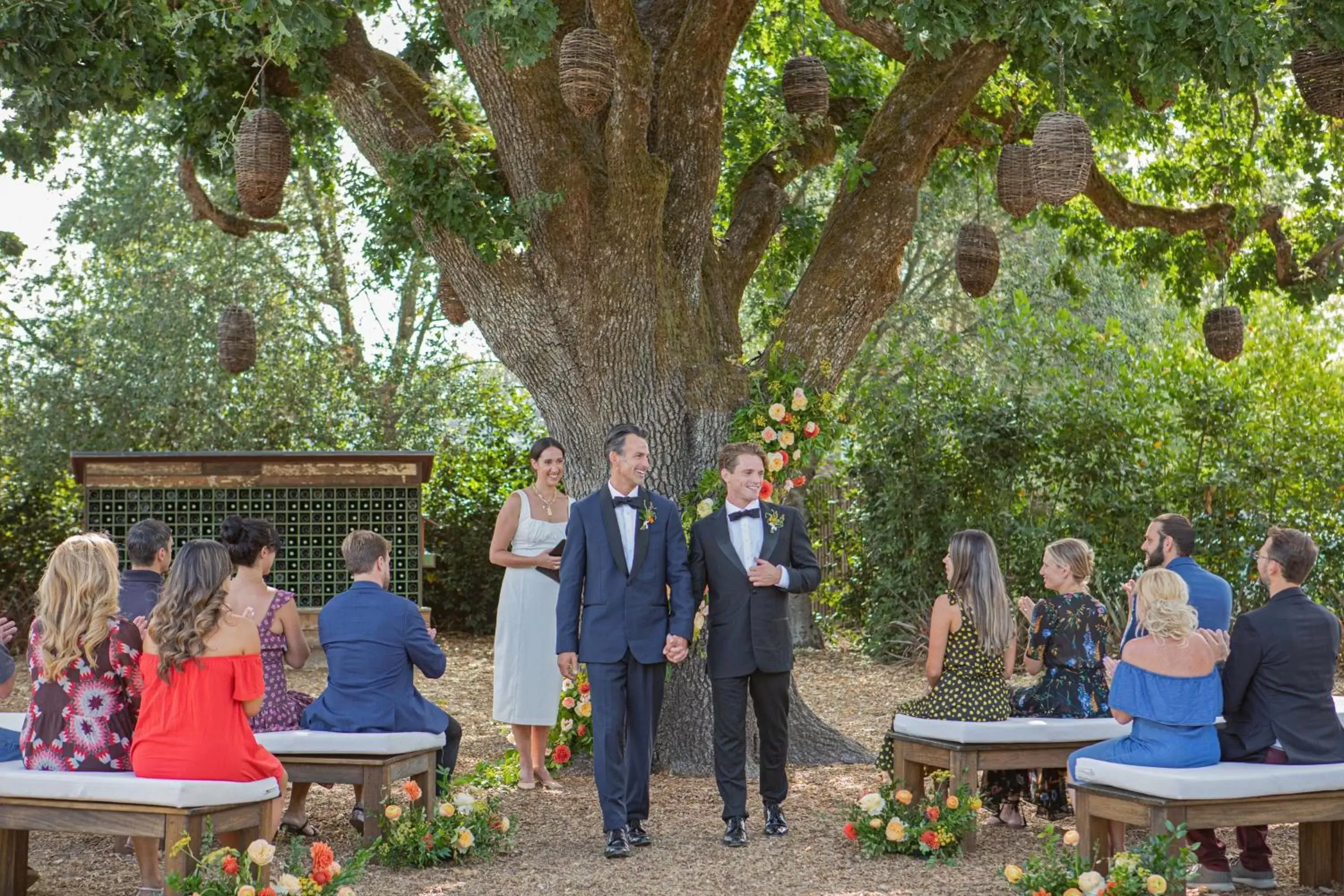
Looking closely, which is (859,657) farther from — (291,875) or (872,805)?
(291,875)

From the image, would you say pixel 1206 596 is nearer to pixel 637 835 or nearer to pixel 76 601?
pixel 637 835

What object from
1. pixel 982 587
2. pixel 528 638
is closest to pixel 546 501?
pixel 528 638

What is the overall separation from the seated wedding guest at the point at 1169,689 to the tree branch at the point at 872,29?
405 centimetres

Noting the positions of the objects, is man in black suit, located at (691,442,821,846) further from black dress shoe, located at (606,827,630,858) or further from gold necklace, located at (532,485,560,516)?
gold necklace, located at (532,485,560,516)

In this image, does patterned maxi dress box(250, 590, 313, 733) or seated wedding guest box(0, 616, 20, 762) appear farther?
patterned maxi dress box(250, 590, 313, 733)

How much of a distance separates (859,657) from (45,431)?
8.76 meters

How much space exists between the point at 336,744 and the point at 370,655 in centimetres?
39

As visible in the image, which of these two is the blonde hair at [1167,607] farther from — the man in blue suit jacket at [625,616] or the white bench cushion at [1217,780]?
→ the man in blue suit jacket at [625,616]

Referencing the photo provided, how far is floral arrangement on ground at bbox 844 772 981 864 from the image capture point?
17.9 feet

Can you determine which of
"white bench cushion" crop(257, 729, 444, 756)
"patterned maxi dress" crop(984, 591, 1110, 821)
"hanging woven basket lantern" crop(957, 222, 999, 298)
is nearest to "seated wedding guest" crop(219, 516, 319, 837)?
"white bench cushion" crop(257, 729, 444, 756)

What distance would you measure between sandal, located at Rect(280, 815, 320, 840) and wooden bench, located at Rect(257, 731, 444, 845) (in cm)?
39

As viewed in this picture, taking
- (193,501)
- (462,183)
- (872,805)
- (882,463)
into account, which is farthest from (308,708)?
(882,463)

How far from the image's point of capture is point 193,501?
39.4 feet

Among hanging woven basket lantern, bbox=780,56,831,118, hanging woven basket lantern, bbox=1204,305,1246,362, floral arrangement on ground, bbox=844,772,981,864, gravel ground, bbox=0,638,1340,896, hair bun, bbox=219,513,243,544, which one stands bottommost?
gravel ground, bbox=0,638,1340,896
